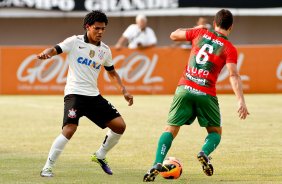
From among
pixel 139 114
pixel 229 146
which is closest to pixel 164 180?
pixel 229 146

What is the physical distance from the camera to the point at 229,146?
46.5ft

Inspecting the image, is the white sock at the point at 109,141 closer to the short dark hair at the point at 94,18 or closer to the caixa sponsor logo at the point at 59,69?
the short dark hair at the point at 94,18

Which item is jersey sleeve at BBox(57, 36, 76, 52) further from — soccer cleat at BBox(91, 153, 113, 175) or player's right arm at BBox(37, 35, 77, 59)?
soccer cleat at BBox(91, 153, 113, 175)

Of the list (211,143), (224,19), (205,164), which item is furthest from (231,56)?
(205,164)

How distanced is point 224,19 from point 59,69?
618 inches

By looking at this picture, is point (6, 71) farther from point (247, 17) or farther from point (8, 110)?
point (247, 17)

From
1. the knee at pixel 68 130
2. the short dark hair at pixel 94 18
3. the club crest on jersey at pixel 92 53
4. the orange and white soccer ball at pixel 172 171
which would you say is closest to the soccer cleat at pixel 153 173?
the orange and white soccer ball at pixel 172 171

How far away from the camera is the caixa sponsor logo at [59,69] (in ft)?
84.0

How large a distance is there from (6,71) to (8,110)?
4.98 metres

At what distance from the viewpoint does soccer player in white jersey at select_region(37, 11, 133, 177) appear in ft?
35.0

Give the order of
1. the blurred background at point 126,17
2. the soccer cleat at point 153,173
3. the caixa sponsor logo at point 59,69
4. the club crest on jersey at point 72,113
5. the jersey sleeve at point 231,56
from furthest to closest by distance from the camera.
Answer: the blurred background at point 126,17, the caixa sponsor logo at point 59,69, the club crest on jersey at point 72,113, the jersey sleeve at point 231,56, the soccer cleat at point 153,173

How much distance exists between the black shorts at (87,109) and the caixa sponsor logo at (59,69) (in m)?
14.7

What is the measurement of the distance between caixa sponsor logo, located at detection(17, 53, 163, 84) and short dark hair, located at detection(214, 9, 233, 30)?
15342 millimetres

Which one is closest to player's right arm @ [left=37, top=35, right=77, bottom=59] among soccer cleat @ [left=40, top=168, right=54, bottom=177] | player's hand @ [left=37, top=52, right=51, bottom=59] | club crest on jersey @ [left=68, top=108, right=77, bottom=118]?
player's hand @ [left=37, top=52, right=51, bottom=59]
